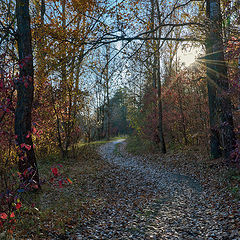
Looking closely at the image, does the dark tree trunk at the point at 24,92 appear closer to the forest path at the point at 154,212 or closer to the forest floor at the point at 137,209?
the forest floor at the point at 137,209

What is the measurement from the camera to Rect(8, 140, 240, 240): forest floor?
15.4 feet

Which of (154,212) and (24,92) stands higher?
(24,92)

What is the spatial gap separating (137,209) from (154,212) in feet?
1.71

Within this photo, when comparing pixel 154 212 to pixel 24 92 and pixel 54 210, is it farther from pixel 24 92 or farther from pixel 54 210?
pixel 24 92

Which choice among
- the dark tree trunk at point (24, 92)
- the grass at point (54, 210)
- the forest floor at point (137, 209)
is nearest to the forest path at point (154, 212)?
the forest floor at point (137, 209)

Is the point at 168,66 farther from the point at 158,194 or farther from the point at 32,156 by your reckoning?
the point at 32,156

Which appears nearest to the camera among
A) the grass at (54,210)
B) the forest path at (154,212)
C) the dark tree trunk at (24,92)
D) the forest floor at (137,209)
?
the grass at (54,210)

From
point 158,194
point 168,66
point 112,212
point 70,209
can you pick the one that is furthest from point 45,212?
point 168,66

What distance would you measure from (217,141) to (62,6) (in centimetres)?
1036

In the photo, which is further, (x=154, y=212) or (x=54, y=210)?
(x=154, y=212)

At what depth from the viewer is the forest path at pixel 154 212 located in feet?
15.8

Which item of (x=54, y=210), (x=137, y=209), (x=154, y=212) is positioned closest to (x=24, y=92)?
(x=54, y=210)

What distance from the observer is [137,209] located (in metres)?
6.41

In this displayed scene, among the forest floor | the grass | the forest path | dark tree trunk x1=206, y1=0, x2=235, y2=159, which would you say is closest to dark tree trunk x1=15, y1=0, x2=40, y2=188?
the grass
